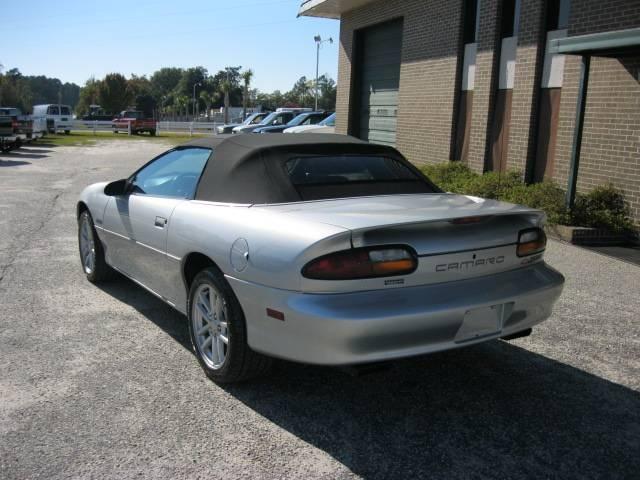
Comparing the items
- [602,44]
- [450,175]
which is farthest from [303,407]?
[450,175]

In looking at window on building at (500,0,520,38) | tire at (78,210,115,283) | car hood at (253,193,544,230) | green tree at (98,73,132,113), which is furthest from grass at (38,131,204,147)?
green tree at (98,73,132,113)

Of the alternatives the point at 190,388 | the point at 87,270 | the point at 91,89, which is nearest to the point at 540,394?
the point at 190,388

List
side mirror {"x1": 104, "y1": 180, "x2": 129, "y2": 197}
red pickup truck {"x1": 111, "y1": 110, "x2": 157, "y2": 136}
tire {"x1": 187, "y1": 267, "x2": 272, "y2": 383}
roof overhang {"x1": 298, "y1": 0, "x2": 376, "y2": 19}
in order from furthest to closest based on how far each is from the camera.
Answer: red pickup truck {"x1": 111, "y1": 110, "x2": 157, "y2": 136}
roof overhang {"x1": 298, "y1": 0, "x2": 376, "y2": 19}
side mirror {"x1": 104, "y1": 180, "x2": 129, "y2": 197}
tire {"x1": 187, "y1": 267, "x2": 272, "y2": 383}

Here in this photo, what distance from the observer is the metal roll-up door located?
17.4m

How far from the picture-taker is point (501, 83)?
12969mm

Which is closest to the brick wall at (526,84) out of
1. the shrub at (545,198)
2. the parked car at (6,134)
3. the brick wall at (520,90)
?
the brick wall at (520,90)

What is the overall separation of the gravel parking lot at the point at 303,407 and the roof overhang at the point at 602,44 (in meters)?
4.20

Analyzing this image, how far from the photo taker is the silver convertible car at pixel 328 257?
10.4 ft

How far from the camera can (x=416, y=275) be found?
3285 mm

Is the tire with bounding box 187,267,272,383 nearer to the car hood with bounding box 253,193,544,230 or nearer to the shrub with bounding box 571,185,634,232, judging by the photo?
the car hood with bounding box 253,193,544,230

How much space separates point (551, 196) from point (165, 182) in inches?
262

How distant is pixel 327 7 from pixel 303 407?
17.2 metres

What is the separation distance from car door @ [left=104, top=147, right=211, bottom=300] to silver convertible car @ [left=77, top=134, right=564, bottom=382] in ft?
0.07

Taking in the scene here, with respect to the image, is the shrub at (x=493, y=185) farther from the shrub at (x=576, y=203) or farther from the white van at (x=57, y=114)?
the white van at (x=57, y=114)
